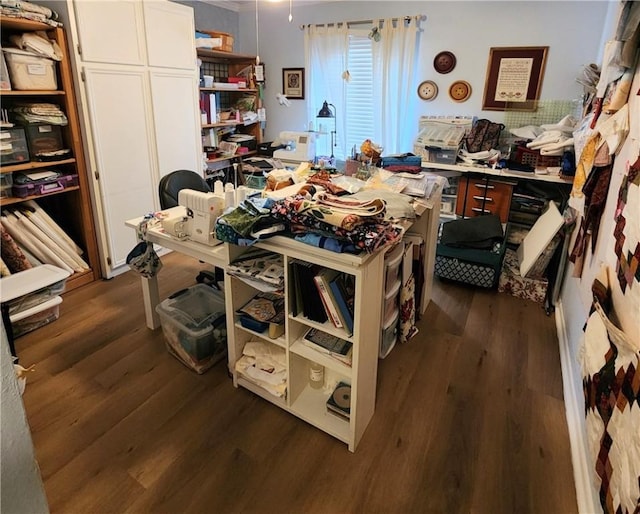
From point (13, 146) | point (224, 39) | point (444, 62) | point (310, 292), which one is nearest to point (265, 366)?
point (310, 292)

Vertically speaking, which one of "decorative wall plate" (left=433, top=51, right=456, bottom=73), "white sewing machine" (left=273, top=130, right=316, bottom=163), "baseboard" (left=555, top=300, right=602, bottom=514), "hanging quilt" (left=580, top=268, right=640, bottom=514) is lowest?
"baseboard" (left=555, top=300, right=602, bottom=514)

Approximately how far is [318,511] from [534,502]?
0.84 m

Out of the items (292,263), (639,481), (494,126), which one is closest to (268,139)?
(494,126)

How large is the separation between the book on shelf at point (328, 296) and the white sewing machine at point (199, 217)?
1.88 ft

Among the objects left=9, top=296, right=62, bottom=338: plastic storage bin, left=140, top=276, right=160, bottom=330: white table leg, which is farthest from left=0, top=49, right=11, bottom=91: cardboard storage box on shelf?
left=140, top=276, right=160, bottom=330: white table leg

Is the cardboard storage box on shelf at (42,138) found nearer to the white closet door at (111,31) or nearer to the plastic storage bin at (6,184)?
the plastic storage bin at (6,184)

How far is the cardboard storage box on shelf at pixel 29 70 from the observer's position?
8.15ft

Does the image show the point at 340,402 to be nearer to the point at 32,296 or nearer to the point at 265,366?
the point at 265,366

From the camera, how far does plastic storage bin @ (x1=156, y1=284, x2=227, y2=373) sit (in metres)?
2.17

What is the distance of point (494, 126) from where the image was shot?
11.4ft

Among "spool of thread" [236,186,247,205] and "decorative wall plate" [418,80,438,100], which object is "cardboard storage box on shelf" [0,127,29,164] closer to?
"spool of thread" [236,186,247,205]

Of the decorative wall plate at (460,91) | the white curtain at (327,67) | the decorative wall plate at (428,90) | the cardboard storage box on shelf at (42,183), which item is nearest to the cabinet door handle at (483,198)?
the decorative wall plate at (460,91)

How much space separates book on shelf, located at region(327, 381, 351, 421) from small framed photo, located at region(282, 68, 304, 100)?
11.3 ft

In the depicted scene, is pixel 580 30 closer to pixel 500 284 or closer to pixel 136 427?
pixel 500 284
